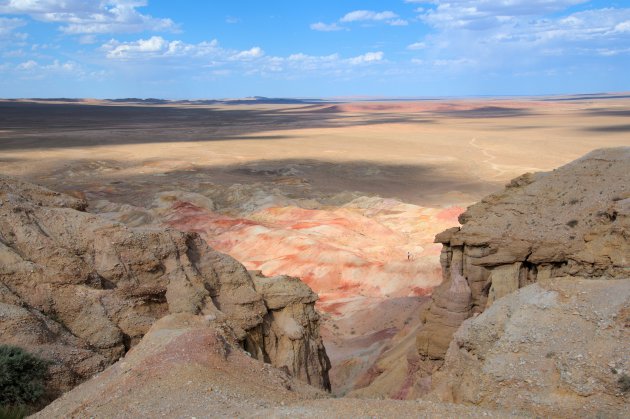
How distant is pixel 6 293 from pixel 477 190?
43878 millimetres

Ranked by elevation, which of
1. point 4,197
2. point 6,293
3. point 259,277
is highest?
point 4,197

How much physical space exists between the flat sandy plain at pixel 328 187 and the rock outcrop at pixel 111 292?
13.9ft

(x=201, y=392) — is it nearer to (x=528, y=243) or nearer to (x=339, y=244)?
(x=528, y=243)

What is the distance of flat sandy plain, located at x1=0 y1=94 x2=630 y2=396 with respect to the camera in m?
26.6

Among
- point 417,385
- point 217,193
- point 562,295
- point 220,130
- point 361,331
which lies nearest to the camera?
point 562,295

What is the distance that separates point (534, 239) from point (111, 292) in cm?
778

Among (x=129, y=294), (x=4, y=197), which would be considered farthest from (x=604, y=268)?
(x=4, y=197)

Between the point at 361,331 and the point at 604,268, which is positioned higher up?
the point at 604,268

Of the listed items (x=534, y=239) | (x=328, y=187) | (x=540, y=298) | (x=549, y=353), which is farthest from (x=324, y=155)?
(x=549, y=353)

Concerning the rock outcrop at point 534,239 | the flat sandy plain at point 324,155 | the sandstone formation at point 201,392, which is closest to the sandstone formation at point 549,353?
the sandstone formation at point 201,392

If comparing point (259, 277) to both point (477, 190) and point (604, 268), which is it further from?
point (477, 190)

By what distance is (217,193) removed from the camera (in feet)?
155

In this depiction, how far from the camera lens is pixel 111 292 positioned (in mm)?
11234

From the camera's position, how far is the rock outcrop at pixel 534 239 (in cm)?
1092
